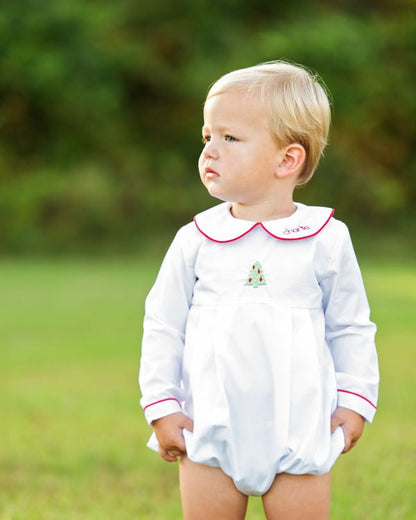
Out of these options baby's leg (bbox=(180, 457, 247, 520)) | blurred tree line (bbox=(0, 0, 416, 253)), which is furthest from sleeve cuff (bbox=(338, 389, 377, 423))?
blurred tree line (bbox=(0, 0, 416, 253))

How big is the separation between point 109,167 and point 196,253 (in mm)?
24559

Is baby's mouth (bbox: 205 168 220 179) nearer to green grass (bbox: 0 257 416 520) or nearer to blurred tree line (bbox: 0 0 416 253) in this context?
green grass (bbox: 0 257 416 520)

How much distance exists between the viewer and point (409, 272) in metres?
18.4

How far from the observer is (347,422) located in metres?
2.53

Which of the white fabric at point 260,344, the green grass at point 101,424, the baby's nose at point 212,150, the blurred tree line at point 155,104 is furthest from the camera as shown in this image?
the blurred tree line at point 155,104

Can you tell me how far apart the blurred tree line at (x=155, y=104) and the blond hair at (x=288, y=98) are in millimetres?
20580

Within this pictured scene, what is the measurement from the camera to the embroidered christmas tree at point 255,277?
8.03 feet

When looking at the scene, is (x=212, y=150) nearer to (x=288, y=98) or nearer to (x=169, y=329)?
(x=288, y=98)

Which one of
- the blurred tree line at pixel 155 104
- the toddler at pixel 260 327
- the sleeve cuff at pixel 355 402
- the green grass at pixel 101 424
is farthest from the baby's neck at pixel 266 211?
the blurred tree line at pixel 155 104

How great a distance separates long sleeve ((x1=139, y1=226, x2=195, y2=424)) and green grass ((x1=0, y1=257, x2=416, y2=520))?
1.53 m

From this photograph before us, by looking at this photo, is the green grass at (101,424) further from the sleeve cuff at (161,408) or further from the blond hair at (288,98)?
the blond hair at (288,98)

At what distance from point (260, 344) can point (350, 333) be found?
28cm

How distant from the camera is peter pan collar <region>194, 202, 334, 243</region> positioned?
2.48 metres

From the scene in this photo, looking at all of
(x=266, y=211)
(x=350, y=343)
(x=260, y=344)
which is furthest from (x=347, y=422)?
(x=266, y=211)
